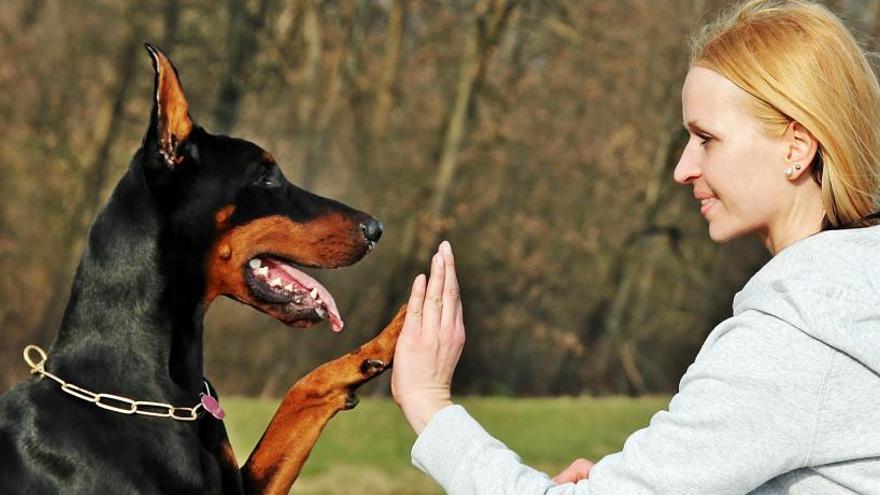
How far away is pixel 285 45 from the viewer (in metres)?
15.9

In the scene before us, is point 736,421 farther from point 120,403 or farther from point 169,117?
point 169,117

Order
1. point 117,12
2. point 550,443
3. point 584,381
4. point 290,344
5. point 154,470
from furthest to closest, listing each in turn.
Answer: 1. point 584,381
2. point 290,344
3. point 117,12
4. point 550,443
5. point 154,470

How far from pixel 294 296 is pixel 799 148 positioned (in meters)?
1.59

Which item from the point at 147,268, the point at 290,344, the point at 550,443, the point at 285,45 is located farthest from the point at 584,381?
the point at 147,268

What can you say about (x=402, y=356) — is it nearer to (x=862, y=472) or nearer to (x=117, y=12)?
(x=862, y=472)

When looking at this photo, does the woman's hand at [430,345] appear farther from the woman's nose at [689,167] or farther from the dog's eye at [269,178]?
the dog's eye at [269,178]

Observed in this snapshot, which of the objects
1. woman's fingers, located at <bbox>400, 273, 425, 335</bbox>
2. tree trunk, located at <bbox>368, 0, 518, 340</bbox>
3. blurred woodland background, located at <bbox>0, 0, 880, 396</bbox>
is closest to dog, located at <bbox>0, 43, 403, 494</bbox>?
woman's fingers, located at <bbox>400, 273, 425, 335</bbox>

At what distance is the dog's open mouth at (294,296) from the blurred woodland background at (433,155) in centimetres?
1119

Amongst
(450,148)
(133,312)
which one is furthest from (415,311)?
(450,148)

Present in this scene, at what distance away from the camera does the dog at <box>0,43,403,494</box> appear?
2.71 meters

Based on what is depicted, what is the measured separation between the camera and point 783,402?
175cm

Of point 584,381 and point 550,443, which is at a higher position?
point 550,443

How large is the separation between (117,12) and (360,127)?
147 inches

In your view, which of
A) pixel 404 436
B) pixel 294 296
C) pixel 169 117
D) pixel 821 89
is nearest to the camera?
pixel 821 89
